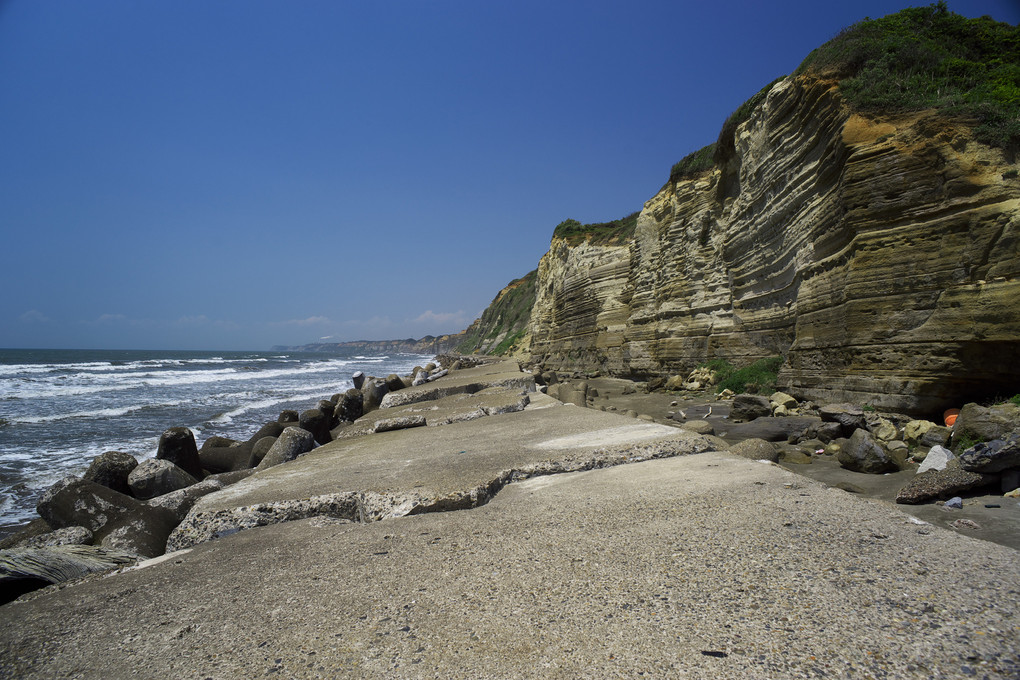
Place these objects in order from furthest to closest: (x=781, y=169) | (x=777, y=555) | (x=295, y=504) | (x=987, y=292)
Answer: (x=781, y=169) → (x=987, y=292) → (x=295, y=504) → (x=777, y=555)

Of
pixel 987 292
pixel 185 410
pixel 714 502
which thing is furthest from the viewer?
pixel 185 410

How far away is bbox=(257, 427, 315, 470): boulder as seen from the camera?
728cm

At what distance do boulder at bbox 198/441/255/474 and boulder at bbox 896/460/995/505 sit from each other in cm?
925

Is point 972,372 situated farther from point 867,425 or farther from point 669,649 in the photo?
point 669,649

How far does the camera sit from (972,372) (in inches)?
214

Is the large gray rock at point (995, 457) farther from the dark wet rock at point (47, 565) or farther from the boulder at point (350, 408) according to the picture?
the boulder at point (350, 408)

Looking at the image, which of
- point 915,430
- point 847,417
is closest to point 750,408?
point 847,417

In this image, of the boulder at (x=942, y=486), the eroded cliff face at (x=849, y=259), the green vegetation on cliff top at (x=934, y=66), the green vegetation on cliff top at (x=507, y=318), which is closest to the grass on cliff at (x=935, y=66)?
the green vegetation on cliff top at (x=934, y=66)

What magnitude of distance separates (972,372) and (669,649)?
6.16 m

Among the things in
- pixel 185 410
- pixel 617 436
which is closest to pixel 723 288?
pixel 617 436

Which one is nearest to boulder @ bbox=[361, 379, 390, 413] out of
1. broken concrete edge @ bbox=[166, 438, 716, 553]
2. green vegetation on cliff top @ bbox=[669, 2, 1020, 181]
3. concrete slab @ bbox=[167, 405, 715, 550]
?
concrete slab @ bbox=[167, 405, 715, 550]

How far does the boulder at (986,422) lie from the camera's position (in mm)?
4375

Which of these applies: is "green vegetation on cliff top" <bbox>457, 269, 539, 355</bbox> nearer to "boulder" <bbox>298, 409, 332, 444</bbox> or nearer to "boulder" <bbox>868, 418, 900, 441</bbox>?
"boulder" <bbox>298, 409, 332, 444</bbox>

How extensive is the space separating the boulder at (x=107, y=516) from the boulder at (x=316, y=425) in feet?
15.9
